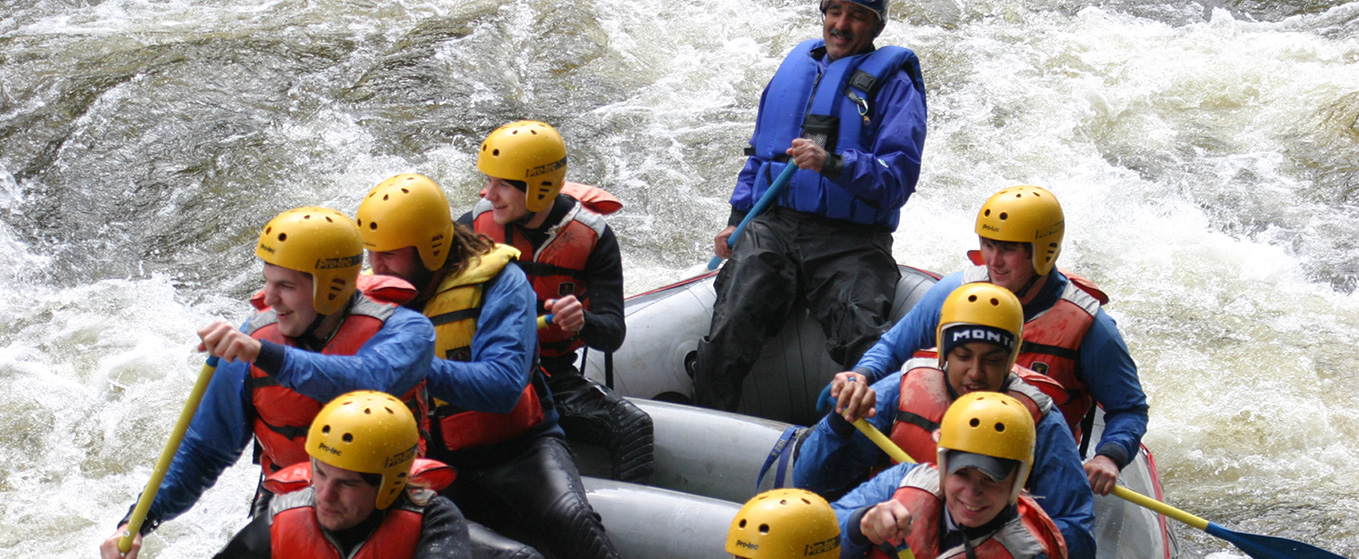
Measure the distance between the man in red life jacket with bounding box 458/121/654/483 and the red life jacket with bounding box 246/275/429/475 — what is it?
27.0 inches

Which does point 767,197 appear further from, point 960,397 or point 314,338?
point 314,338

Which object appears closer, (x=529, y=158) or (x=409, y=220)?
(x=409, y=220)

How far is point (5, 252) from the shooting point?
683 cm

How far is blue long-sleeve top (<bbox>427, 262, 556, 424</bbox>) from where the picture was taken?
113 inches

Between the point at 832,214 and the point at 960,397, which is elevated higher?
the point at 960,397

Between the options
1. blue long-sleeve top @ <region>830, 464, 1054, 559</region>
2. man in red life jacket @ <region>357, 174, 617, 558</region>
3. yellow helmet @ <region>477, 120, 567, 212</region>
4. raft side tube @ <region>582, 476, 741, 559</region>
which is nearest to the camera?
blue long-sleeve top @ <region>830, 464, 1054, 559</region>

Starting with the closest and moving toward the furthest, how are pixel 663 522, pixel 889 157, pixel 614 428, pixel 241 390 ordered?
pixel 241 390, pixel 663 522, pixel 614 428, pixel 889 157

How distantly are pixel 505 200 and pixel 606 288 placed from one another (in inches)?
14.9

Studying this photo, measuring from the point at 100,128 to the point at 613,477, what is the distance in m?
5.48

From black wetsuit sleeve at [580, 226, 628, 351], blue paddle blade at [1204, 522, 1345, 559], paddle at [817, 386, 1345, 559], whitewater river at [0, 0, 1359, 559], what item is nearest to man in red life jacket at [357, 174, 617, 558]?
black wetsuit sleeve at [580, 226, 628, 351]

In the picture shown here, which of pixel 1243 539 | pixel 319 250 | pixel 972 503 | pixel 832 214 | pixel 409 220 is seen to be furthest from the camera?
pixel 832 214

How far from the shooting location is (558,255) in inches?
140

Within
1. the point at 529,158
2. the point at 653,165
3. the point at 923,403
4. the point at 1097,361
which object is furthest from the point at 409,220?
the point at 653,165

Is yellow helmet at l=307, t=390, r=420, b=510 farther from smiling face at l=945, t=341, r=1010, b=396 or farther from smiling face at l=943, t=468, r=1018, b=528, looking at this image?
smiling face at l=945, t=341, r=1010, b=396
